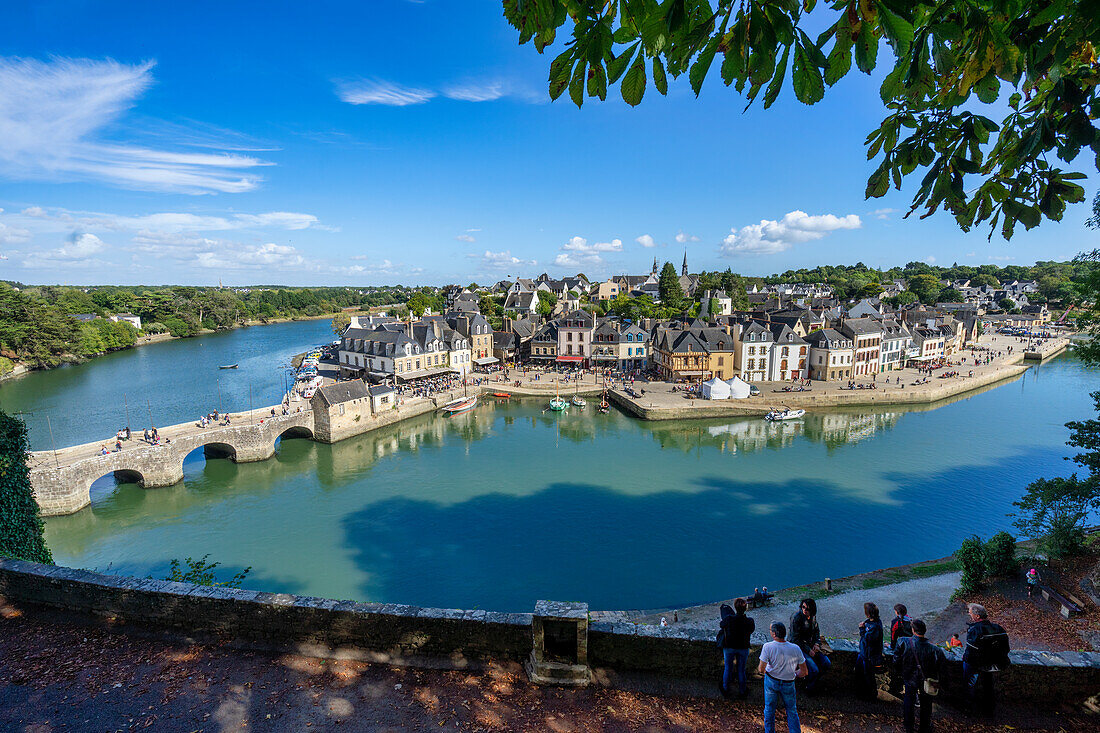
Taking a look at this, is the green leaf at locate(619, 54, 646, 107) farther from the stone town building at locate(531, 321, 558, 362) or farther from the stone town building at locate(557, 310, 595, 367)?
the stone town building at locate(531, 321, 558, 362)

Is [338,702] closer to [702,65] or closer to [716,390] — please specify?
[702,65]

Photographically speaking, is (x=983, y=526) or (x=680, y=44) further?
(x=983, y=526)

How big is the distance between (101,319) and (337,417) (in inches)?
2578

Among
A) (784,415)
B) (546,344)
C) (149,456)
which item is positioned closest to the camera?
(149,456)

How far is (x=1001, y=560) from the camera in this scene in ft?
43.1

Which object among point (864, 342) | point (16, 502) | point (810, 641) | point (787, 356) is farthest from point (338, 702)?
point (864, 342)

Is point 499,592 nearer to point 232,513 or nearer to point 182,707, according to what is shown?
point 182,707

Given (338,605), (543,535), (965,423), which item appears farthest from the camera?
(965,423)

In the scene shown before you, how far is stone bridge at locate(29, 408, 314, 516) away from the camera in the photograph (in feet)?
70.9

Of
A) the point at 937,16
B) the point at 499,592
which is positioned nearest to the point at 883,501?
the point at 499,592

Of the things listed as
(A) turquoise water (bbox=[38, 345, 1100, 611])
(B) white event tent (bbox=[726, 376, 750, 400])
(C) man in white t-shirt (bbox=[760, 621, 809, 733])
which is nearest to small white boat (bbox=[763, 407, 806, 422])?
(A) turquoise water (bbox=[38, 345, 1100, 611])

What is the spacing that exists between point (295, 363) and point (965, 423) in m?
63.8

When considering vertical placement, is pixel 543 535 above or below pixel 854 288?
below

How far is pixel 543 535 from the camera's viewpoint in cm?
2000
